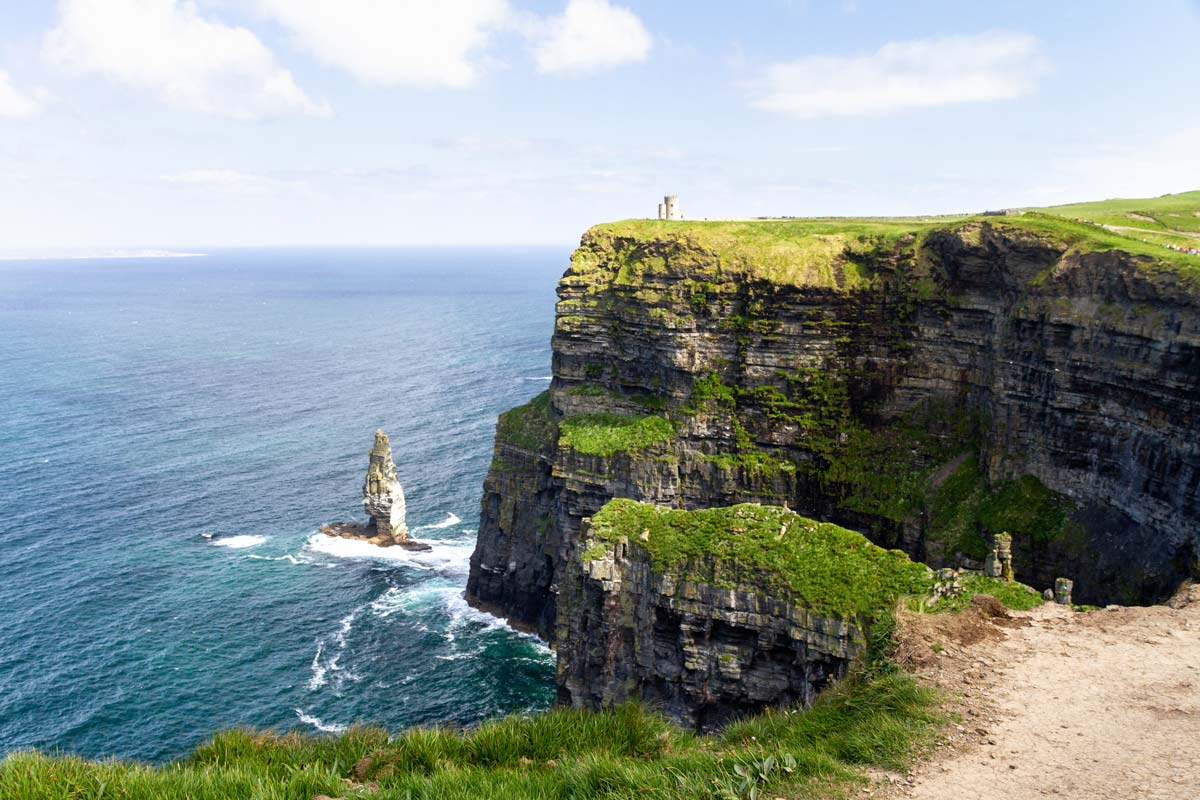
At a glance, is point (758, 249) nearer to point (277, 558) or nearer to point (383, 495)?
point (383, 495)

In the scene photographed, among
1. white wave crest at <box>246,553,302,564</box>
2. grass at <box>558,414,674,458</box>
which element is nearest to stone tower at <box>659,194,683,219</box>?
grass at <box>558,414,674,458</box>

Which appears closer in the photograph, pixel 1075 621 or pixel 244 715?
pixel 1075 621

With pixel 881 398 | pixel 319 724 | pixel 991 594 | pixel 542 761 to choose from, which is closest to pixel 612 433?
pixel 881 398

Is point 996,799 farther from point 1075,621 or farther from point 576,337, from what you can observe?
point 576,337

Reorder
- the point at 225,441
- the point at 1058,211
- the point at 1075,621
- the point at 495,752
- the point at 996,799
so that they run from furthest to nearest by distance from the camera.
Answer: the point at 225,441
the point at 1058,211
the point at 1075,621
the point at 495,752
the point at 996,799

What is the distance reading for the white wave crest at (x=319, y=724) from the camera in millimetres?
56812

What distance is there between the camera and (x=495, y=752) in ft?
73.7

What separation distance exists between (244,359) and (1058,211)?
527 feet

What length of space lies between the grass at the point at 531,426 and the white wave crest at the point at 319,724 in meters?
29.2

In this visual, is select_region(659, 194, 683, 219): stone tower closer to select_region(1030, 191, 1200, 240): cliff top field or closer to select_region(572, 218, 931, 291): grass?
select_region(572, 218, 931, 291): grass

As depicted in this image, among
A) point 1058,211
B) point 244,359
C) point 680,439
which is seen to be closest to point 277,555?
point 680,439

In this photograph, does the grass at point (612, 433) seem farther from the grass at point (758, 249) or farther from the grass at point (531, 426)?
the grass at point (758, 249)

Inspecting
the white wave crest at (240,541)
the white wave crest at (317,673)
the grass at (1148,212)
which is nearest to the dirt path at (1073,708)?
the grass at (1148,212)

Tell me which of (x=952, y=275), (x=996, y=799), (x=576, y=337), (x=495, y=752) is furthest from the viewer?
(x=576, y=337)
